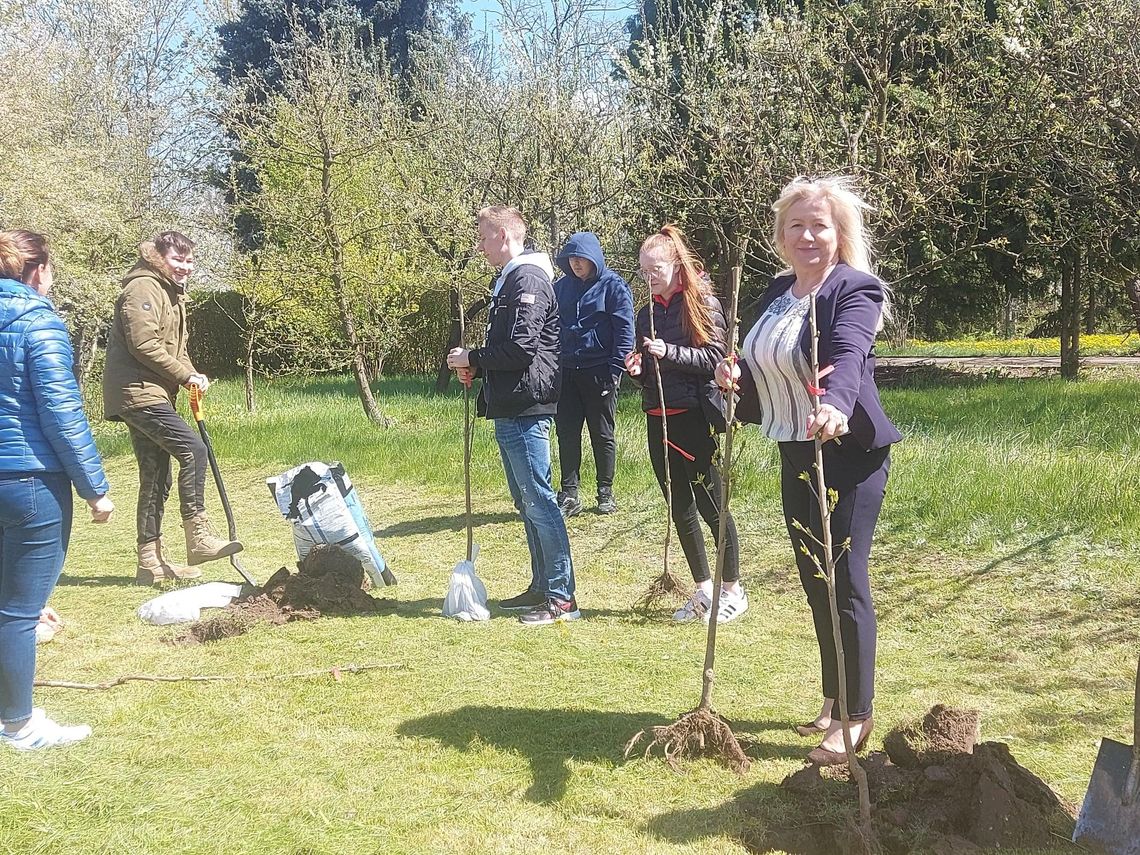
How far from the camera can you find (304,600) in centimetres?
527

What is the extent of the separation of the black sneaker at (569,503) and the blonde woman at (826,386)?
4.17 m

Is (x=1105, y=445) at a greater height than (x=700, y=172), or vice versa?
(x=700, y=172)

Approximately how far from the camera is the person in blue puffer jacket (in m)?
3.32

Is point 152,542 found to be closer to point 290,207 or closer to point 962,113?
point 290,207

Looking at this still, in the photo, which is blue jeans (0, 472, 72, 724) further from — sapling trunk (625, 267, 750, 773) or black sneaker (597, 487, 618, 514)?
black sneaker (597, 487, 618, 514)

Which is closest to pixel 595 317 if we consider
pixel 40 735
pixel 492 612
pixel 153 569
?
pixel 492 612

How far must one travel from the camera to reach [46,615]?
16.6 ft

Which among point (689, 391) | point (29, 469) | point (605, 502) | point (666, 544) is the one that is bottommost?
point (605, 502)

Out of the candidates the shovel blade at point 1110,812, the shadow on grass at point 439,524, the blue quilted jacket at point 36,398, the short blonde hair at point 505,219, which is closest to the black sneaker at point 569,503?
the shadow on grass at point 439,524

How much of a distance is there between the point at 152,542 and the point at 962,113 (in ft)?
35.6

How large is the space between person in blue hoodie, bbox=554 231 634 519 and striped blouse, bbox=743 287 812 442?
11.9 ft

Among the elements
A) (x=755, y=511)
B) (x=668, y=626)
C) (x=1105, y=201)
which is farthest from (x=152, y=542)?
(x=1105, y=201)

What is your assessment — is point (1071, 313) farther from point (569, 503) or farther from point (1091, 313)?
point (569, 503)

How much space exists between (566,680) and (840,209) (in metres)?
2.31
